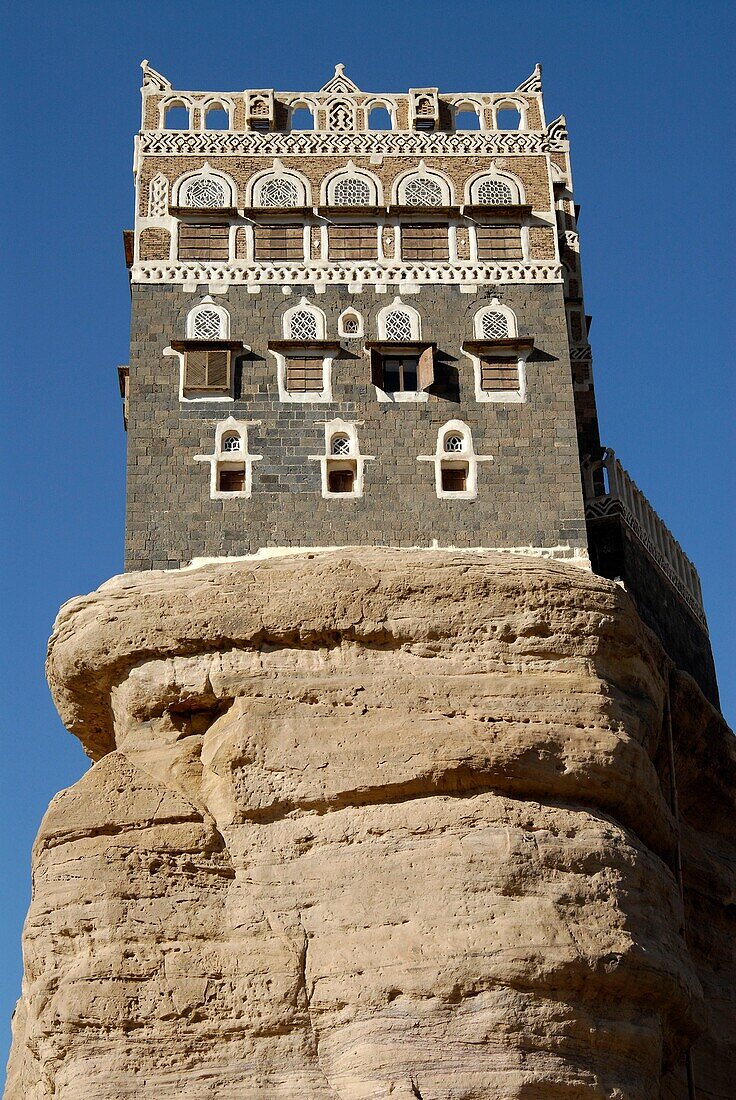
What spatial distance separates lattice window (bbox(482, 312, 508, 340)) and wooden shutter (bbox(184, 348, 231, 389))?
3624 millimetres

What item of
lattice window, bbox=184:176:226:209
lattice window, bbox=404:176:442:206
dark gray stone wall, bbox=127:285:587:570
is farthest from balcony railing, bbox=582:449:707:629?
lattice window, bbox=184:176:226:209

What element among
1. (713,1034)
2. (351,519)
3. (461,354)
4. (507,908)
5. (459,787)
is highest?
(461,354)

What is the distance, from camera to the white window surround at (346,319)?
23516 millimetres

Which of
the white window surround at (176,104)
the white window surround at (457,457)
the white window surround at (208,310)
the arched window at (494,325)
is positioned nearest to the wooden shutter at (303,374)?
the white window surround at (208,310)

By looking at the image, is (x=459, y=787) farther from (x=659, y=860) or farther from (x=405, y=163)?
(x=405, y=163)

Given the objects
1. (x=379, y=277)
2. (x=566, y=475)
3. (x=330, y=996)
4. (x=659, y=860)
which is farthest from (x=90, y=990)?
(x=379, y=277)

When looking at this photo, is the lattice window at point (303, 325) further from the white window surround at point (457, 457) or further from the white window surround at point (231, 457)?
the white window surround at point (457, 457)

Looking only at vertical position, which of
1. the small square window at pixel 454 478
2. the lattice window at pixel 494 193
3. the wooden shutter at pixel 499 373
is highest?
the lattice window at pixel 494 193

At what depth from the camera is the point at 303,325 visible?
77.4 feet

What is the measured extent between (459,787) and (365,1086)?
3.42 metres

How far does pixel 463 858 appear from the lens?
715 inches

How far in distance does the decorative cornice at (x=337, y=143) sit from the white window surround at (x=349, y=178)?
34cm

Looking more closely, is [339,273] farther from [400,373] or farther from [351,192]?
[400,373]

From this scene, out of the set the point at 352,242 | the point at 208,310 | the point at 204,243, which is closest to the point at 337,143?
the point at 352,242
